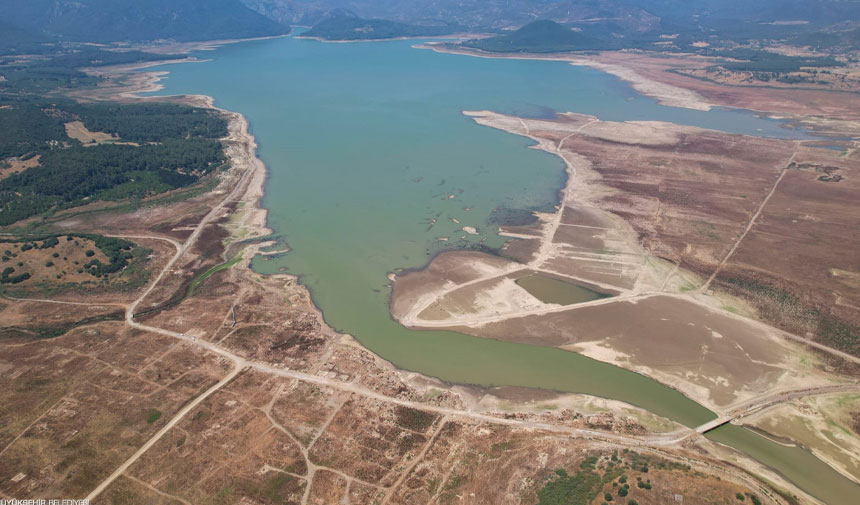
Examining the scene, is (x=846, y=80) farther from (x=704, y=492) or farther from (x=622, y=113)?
(x=704, y=492)

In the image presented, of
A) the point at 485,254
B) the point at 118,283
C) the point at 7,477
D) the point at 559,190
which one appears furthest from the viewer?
the point at 559,190

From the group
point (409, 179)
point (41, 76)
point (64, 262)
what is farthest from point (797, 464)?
point (41, 76)

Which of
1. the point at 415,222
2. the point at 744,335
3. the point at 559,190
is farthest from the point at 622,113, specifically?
the point at 744,335

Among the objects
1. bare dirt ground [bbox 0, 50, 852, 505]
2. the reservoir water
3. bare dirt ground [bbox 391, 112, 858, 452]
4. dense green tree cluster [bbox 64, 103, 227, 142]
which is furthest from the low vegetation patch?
dense green tree cluster [bbox 64, 103, 227, 142]

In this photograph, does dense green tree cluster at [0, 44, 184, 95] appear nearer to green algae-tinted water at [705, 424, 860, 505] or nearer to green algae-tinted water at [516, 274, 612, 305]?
green algae-tinted water at [516, 274, 612, 305]

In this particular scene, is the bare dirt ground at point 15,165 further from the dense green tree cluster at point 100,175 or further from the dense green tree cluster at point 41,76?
the dense green tree cluster at point 41,76

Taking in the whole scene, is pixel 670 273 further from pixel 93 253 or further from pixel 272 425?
pixel 93 253
